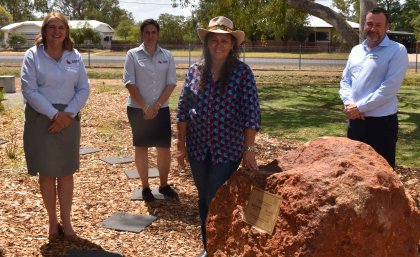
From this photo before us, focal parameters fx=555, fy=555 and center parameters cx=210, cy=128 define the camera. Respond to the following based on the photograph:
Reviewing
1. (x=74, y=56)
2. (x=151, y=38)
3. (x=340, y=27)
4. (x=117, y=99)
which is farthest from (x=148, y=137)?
(x=117, y=99)

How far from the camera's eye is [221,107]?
396cm

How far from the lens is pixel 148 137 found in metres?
5.79

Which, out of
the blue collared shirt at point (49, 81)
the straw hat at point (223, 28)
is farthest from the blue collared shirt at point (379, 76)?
the blue collared shirt at point (49, 81)

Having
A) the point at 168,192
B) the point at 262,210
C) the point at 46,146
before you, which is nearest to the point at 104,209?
the point at 168,192

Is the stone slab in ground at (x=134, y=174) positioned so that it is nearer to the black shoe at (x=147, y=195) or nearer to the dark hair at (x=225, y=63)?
the black shoe at (x=147, y=195)

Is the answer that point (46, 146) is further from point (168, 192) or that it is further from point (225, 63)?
point (168, 192)

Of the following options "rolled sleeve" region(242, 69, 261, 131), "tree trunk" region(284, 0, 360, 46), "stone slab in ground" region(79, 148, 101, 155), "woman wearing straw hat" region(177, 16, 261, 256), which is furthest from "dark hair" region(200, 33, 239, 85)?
"tree trunk" region(284, 0, 360, 46)

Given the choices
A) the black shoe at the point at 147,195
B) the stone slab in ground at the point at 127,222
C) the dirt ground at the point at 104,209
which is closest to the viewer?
the dirt ground at the point at 104,209

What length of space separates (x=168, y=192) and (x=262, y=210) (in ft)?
8.77

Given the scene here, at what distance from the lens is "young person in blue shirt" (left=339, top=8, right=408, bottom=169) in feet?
A: 15.2

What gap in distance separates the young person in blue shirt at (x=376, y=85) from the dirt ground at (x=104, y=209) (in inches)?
56.5

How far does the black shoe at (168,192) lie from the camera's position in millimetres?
6108

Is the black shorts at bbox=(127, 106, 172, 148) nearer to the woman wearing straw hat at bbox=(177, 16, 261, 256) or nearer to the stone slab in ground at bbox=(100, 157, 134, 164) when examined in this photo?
the woman wearing straw hat at bbox=(177, 16, 261, 256)

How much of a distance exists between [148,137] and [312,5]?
6368 mm
